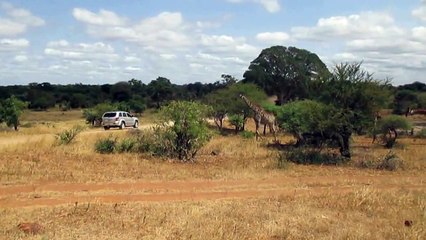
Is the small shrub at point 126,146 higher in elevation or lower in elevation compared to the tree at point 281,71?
lower

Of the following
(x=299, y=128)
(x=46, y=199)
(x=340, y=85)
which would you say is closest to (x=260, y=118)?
(x=299, y=128)

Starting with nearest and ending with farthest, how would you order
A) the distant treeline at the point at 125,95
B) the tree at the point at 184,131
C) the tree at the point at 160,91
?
the tree at the point at 184,131
the distant treeline at the point at 125,95
the tree at the point at 160,91

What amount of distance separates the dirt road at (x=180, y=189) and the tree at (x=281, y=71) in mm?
57525

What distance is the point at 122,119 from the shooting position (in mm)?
44531

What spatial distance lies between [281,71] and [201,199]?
6351cm

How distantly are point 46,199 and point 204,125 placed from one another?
1164 cm

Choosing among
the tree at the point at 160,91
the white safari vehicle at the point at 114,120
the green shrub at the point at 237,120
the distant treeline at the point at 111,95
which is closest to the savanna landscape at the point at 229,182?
the green shrub at the point at 237,120

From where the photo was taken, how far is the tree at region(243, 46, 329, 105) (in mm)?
74312

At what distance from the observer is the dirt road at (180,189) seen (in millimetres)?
12086

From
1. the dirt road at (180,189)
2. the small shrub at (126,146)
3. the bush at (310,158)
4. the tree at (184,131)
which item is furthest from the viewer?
the small shrub at (126,146)

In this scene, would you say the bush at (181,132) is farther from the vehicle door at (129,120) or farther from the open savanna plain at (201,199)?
the vehicle door at (129,120)

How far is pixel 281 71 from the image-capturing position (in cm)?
7456

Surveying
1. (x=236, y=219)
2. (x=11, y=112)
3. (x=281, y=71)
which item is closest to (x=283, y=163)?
(x=236, y=219)

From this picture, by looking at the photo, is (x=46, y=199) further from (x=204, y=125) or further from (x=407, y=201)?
(x=204, y=125)
